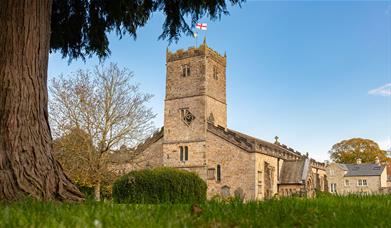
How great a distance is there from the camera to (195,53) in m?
48.5

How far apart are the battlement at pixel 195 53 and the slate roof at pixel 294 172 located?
587 inches

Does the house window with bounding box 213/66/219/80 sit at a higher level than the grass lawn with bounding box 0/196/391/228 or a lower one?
higher

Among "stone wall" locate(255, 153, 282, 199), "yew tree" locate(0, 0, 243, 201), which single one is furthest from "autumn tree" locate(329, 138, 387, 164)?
"yew tree" locate(0, 0, 243, 201)

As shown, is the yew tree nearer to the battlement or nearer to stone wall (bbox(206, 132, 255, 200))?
stone wall (bbox(206, 132, 255, 200))

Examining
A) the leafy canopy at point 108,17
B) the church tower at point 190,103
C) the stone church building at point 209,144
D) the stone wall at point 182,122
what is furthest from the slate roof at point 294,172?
the leafy canopy at point 108,17

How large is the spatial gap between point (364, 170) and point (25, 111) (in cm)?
7595

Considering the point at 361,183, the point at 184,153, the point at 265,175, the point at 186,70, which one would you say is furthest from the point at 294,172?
the point at 361,183

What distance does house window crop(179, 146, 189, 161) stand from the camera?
4600cm

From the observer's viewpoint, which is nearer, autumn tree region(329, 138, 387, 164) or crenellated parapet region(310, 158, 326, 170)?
crenellated parapet region(310, 158, 326, 170)

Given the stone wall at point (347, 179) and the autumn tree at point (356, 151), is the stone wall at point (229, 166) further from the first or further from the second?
the autumn tree at point (356, 151)

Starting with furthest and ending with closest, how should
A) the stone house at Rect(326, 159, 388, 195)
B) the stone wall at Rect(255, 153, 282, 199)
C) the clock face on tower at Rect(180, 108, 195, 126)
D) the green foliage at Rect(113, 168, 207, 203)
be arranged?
the stone house at Rect(326, 159, 388, 195), the clock face on tower at Rect(180, 108, 195, 126), the stone wall at Rect(255, 153, 282, 199), the green foliage at Rect(113, 168, 207, 203)

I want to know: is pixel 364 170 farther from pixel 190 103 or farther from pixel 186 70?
pixel 186 70

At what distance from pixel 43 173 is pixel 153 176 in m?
18.4

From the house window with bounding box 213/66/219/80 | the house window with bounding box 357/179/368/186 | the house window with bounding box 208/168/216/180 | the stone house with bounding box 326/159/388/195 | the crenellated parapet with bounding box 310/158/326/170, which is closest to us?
the house window with bounding box 208/168/216/180
